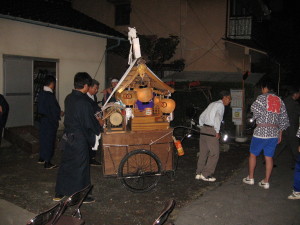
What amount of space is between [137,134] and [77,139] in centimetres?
129

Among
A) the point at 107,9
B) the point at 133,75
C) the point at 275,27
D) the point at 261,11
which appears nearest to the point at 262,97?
the point at 133,75

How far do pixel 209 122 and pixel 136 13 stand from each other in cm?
1315

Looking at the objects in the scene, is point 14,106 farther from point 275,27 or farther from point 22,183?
point 275,27

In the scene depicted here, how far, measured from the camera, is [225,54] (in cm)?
1562

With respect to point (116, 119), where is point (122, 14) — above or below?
above

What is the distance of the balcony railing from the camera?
15.2 m

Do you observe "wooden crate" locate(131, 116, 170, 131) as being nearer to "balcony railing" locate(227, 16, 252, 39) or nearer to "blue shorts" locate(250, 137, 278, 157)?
"blue shorts" locate(250, 137, 278, 157)

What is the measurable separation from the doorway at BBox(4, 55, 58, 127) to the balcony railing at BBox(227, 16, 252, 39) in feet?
31.1

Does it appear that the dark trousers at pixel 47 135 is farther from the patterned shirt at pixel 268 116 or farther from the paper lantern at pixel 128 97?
the patterned shirt at pixel 268 116

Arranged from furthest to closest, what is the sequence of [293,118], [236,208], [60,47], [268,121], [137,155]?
[60,47] → [293,118] → [137,155] → [268,121] → [236,208]

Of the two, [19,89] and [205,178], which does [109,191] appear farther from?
[19,89]

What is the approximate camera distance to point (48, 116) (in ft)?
22.7

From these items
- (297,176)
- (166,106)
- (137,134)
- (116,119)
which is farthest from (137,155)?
(297,176)

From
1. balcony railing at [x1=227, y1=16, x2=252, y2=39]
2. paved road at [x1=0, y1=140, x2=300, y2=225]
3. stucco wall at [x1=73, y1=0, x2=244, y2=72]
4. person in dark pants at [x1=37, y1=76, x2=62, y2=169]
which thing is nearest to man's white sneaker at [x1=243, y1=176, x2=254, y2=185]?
paved road at [x1=0, y1=140, x2=300, y2=225]
